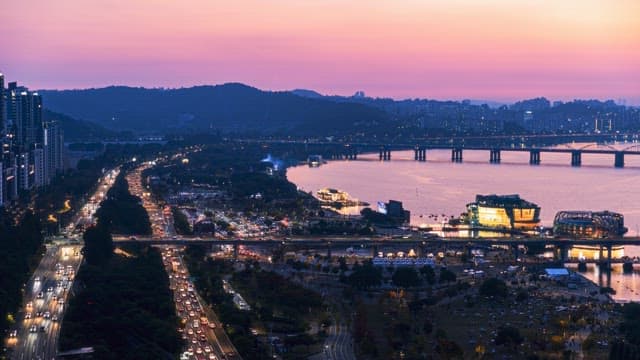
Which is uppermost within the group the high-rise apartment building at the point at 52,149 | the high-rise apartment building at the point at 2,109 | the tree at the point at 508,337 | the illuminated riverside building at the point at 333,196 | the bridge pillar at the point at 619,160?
the high-rise apartment building at the point at 2,109

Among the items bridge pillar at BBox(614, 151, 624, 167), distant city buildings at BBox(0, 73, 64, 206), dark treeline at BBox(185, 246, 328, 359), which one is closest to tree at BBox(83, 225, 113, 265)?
dark treeline at BBox(185, 246, 328, 359)

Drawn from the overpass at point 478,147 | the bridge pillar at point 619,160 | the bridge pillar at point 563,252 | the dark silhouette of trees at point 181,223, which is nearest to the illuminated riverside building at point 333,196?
the dark silhouette of trees at point 181,223

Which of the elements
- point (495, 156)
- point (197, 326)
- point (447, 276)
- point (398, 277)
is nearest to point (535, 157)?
point (495, 156)

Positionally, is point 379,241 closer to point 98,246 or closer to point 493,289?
point 493,289

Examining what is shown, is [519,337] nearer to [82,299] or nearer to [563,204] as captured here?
[82,299]

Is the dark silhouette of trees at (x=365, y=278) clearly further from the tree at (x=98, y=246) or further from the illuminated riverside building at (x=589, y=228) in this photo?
the illuminated riverside building at (x=589, y=228)

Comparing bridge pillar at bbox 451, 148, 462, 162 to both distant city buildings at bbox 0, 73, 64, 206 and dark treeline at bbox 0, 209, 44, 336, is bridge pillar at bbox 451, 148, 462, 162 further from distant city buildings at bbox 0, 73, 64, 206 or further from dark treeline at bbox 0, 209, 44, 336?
dark treeline at bbox 0, 209, 44, 336

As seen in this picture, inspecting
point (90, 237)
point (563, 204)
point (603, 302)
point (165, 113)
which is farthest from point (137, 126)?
point (603, 302)
